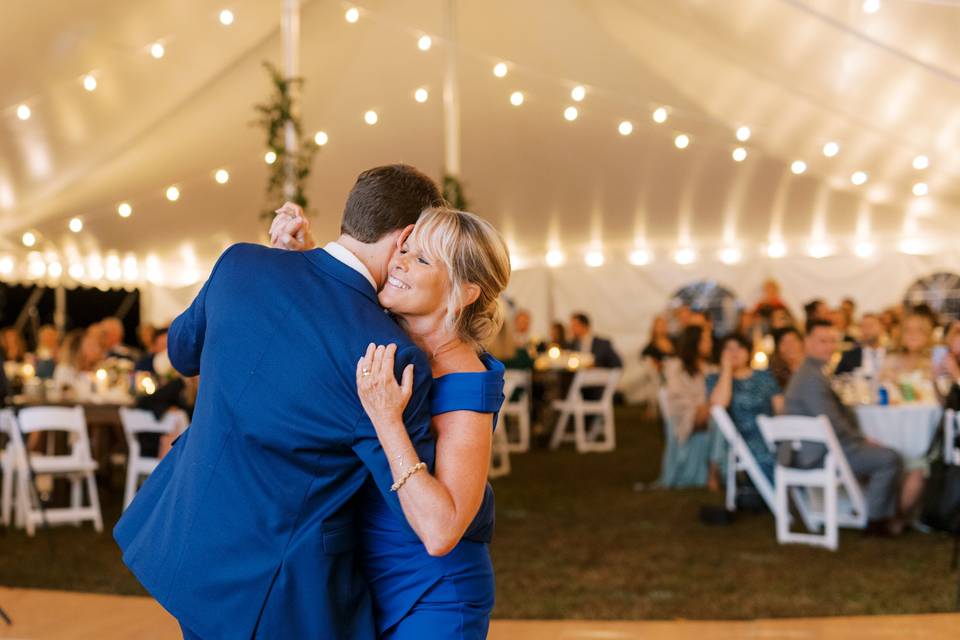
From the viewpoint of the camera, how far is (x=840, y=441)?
6723mm

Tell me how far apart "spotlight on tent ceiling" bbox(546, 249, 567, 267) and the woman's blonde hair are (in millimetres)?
14577

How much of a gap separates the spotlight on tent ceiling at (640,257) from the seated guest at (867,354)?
6.22 m

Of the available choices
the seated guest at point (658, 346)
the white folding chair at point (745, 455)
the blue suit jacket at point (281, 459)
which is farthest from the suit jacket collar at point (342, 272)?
the seated guest at point (658, 346)

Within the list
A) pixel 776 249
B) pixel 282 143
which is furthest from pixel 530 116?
pixel 282 143

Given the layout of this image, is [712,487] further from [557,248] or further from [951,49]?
[557,248]

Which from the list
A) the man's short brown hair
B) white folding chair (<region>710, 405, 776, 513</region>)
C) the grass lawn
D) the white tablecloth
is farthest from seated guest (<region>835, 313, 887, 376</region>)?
the man's short brown hair

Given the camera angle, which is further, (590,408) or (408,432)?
(590,408)

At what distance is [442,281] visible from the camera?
6.43 feet

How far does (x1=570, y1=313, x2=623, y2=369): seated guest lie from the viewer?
12.7 meters

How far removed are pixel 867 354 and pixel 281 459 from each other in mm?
7880

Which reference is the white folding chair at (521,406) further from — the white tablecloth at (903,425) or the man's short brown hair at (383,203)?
the man's short brown hair at (383,203)

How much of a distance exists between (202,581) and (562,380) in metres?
10.6

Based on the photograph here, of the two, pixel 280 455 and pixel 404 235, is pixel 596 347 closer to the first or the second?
pixel 404 235

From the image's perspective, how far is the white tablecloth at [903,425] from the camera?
6.79 meters
